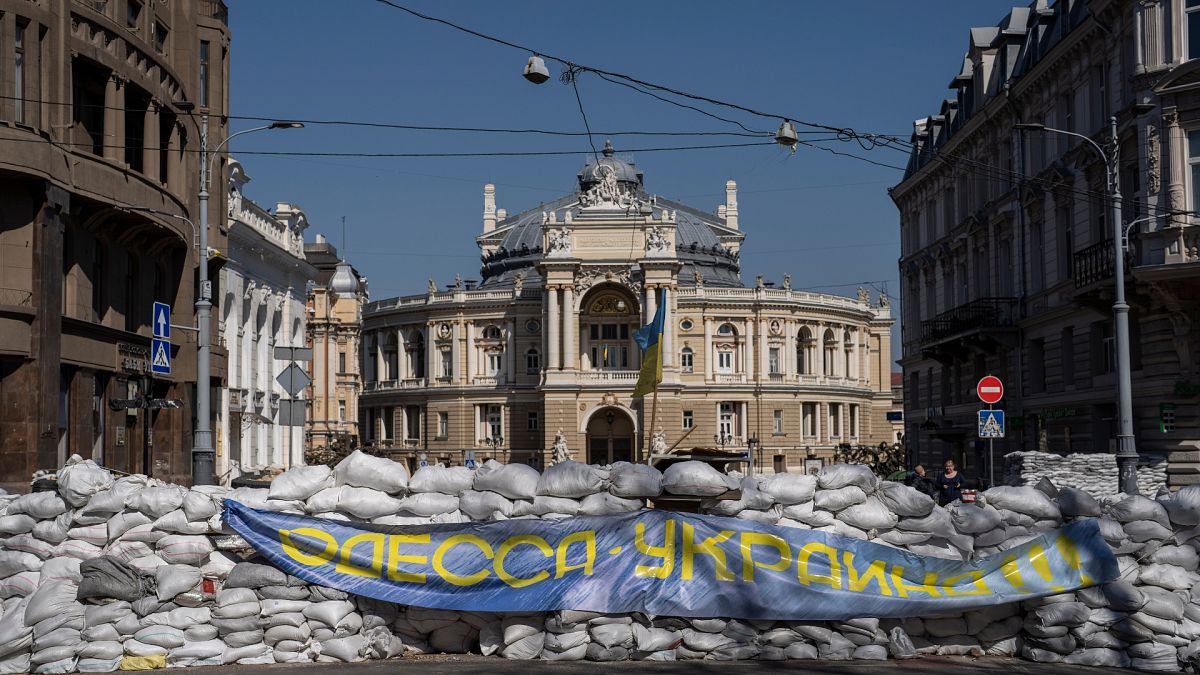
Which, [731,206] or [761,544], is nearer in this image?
[761,544]

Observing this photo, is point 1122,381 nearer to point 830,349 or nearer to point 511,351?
point 511,351

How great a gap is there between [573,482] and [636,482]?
59cm

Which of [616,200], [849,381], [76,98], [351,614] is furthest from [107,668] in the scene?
[849,381]

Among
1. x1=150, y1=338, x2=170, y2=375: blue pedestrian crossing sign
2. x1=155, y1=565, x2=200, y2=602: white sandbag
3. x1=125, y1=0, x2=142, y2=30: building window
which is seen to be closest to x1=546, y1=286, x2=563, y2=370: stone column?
x1=125, y1=0, x2=142, y2=30: building window

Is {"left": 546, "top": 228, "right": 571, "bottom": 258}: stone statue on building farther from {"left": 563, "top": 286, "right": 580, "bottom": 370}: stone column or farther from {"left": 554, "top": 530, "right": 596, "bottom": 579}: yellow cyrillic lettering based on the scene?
{"left": 554, "top": 530, "right": 596, "bottom": 579}: yellow cyrillic lettering

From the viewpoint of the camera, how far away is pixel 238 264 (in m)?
42.8

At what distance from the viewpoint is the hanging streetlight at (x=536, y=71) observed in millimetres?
18016

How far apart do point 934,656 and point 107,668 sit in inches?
289

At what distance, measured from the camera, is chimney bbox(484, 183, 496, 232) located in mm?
112875

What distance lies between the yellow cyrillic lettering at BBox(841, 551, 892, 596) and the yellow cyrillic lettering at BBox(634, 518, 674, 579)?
5.20 feet

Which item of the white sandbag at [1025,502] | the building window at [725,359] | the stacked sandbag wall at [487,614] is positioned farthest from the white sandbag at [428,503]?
the building window at [725,359]

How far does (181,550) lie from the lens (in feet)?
40.1

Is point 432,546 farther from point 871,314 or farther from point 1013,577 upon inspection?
point 871,314

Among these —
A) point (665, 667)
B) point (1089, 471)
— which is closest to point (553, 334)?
point (1089, 471)
